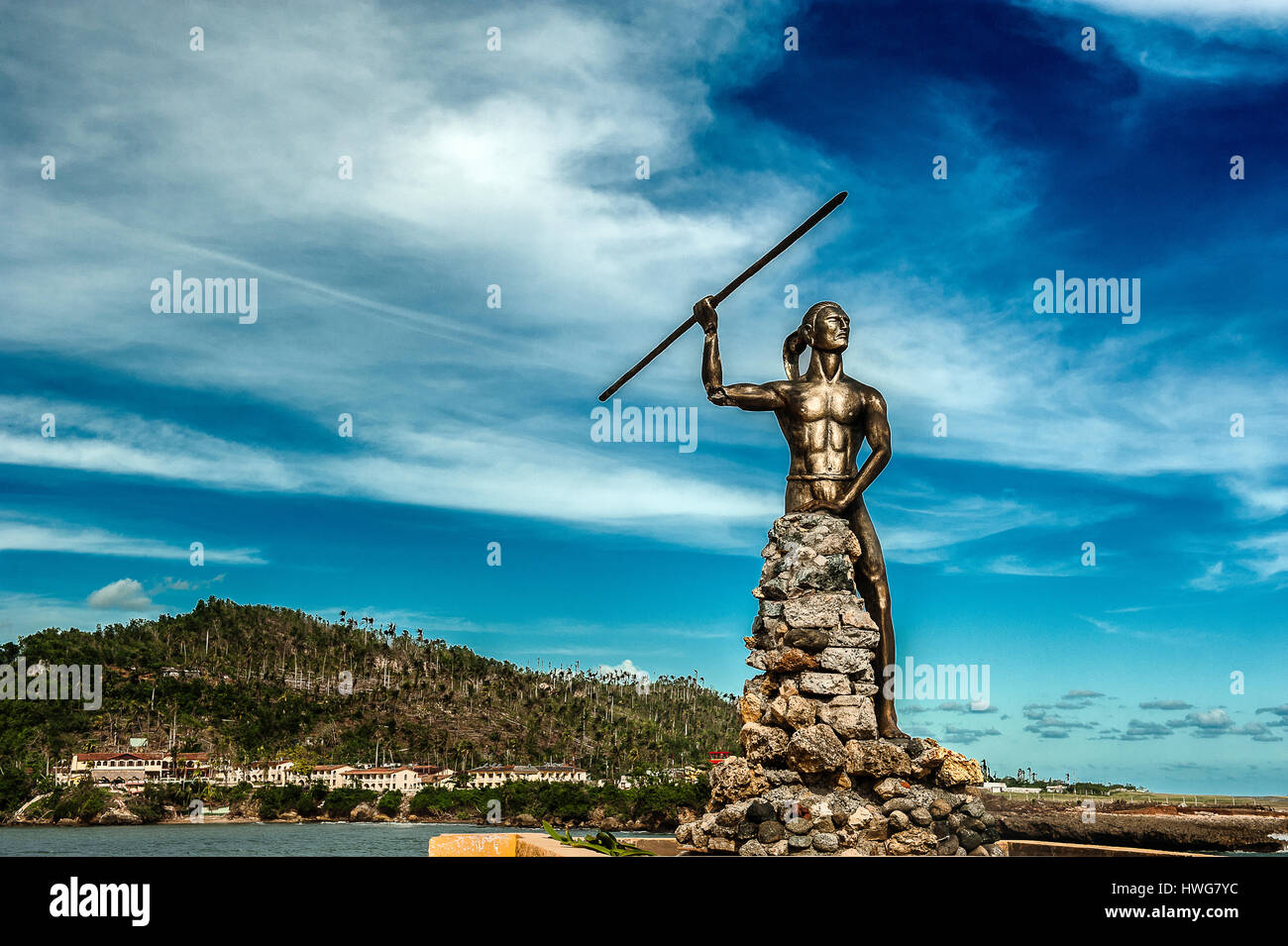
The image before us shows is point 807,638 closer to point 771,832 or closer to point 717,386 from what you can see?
point 771,832

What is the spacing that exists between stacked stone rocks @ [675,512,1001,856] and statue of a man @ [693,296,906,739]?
1.07 feet

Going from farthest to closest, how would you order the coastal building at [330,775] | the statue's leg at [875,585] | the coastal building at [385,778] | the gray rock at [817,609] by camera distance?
the coastal building at [330,775], the coastal building at [385,778], the statue's leg at [875,585], the gray rock at [817,609]

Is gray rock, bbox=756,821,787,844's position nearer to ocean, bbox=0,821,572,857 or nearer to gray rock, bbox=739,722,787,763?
gray rock, bbox=739,722,787,763

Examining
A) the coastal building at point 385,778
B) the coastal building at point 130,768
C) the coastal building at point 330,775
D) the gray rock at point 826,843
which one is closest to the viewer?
the gray rock at point 826,843

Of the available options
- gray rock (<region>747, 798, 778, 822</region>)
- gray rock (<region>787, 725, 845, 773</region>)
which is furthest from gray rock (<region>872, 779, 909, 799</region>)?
gray rock (<region>747, 798, 778, 822</region>)

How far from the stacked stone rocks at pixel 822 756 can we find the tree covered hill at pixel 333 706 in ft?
221

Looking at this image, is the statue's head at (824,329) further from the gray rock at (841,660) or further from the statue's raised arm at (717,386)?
the gray rock at (841,660)

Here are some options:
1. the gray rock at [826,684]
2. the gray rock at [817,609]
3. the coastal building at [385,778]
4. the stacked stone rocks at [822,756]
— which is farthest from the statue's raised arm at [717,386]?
the coastal building at [385,778]

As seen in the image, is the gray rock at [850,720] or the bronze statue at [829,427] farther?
the bronze statue at [829,427]

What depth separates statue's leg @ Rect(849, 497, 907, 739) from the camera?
37.0ft

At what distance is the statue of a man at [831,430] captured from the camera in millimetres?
11453

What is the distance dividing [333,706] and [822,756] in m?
94.0

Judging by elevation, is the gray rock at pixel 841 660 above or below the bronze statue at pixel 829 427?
below
